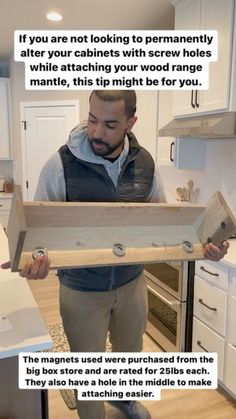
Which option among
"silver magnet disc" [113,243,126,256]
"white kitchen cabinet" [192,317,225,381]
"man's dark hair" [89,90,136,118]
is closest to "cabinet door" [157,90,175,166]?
"white kitchen cabinet" [192,317,225,381]

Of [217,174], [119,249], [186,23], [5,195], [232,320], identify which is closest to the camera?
[119,249]

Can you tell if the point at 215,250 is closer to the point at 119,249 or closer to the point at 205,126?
the point at 119,249

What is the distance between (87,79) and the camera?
169cm

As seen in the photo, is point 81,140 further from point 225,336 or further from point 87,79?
point 225,336

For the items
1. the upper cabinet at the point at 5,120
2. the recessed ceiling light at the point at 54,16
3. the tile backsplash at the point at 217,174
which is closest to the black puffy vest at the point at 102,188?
the tile backsplash at the point at 217,174

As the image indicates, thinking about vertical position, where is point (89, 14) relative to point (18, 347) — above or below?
above

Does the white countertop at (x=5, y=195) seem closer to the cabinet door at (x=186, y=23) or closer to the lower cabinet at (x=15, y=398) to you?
the cabinet door at (x=186, y=23)

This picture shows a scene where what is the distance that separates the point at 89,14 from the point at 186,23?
78 centimetres

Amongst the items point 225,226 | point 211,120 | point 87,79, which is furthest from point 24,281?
point 211,120

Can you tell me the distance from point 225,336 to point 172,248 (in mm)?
987

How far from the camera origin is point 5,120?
427 centimetres

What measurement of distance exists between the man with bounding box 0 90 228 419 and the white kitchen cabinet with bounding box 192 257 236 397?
651mm

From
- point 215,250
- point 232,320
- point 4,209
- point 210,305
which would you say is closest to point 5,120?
point 4,209

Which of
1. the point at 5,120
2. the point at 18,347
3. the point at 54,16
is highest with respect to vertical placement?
the point at 54,16
